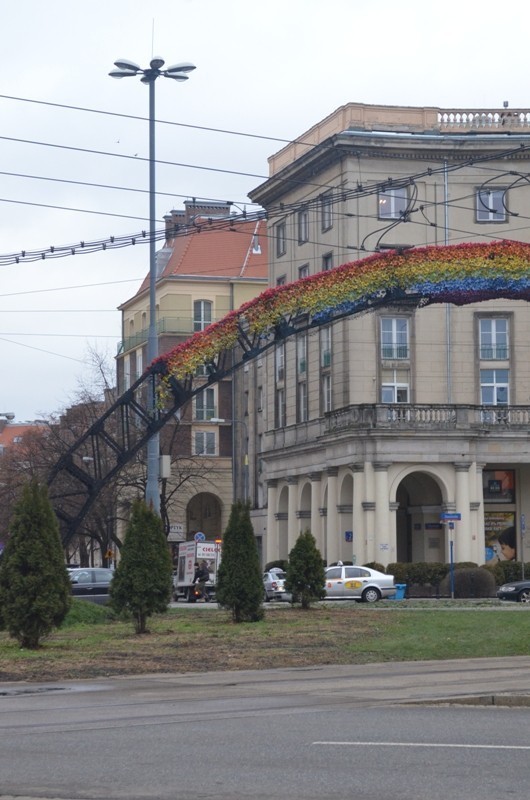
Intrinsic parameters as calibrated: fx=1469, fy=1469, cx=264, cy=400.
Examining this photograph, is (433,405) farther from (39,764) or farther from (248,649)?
(39,764)

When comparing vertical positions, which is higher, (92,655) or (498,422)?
(498,422)

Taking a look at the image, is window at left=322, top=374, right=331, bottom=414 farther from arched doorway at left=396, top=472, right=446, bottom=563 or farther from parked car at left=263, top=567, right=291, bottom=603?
parked car at left=263, top=567, right=291, bottom=603

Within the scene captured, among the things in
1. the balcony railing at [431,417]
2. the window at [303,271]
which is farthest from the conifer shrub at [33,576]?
the window at [303,271]

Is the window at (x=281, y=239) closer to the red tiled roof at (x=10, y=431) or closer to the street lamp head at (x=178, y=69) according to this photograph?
the street lamp head at (x=178, y=69)

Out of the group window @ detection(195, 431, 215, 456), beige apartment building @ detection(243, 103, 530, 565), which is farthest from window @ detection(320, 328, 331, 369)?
window @ detection(195, 431, 215, 456)

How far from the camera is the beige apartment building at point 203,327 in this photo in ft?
303

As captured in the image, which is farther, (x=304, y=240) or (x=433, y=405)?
(x=304, y=240)

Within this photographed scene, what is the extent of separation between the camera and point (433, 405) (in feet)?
218

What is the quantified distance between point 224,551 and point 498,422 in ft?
125

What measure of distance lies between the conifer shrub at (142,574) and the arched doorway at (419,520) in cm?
4105

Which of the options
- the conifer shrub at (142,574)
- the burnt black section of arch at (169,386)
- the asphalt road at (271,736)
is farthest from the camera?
the burnt black section of arch at (169,386)

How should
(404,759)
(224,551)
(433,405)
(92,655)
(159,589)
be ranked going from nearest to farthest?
(404,759) → (92,655) → (159,589) → (224,551) → (433,405)

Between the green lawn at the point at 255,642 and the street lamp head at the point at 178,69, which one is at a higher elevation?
the street lamp head at the point at 178,69

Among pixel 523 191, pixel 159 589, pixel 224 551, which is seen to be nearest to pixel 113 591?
pixel 159 589
